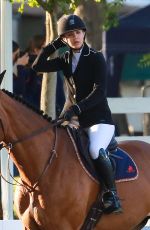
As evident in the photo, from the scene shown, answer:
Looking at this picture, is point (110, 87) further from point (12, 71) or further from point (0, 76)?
point (0, 76)

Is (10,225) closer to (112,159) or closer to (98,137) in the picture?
(112,159)

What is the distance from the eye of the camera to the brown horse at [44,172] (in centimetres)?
707

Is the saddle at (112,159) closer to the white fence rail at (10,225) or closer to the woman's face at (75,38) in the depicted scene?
the woman's face at (75,38)

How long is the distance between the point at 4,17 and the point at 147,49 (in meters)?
6.97

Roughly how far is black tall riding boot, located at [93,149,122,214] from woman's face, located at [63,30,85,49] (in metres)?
0.94

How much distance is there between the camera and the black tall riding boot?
289 inches

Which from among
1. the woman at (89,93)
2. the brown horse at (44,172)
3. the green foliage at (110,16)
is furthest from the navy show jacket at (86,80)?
the green foliage at (110,16)

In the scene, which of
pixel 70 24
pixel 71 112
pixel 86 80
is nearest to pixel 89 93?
pixel 86 80

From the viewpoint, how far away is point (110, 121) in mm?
7621

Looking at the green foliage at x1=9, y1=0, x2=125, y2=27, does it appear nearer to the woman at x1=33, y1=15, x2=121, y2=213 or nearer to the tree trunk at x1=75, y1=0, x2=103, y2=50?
the tree trunk at x1=75, y1=0, x2=103, y2=50

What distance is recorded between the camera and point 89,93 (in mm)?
7445

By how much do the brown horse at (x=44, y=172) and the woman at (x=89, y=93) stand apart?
17 cm

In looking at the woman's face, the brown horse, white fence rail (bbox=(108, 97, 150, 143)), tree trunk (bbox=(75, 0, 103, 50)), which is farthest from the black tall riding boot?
tree trunk (bbox=(75, 0, 103, 50))

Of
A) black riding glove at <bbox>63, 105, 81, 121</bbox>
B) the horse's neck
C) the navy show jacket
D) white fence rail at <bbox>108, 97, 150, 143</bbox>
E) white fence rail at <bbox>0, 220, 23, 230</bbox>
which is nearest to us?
the horse's neck
